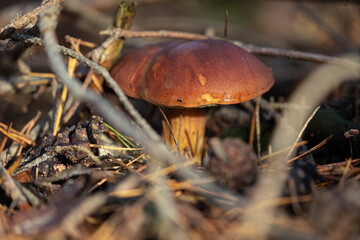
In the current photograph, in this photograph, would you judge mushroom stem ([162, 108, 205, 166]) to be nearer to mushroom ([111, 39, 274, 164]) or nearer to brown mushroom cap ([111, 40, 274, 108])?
mushroom ([111, 39, 274, 164])

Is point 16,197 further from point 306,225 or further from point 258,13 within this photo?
point 258,13

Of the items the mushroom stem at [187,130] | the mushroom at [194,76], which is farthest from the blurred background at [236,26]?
the mushroom stem at [187,130]

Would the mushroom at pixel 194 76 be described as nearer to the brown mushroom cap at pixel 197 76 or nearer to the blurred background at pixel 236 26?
the brown mushroom cap at pixel 197 76

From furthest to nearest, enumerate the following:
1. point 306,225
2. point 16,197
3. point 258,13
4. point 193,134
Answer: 1. point 258,13
2. point 193,134
3. point 16,197
4. point 306,225

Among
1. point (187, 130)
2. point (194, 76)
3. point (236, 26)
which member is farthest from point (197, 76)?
point (236, 26)

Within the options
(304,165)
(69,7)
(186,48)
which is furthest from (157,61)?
(69,7)

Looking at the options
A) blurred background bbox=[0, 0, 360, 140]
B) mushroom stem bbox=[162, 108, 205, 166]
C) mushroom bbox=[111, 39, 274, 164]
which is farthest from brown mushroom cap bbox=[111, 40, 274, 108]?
blurred background bbox=[0, 0, 360, 140]

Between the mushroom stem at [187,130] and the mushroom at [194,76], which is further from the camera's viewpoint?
the mushroom stem at [187,130]
